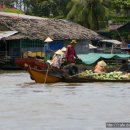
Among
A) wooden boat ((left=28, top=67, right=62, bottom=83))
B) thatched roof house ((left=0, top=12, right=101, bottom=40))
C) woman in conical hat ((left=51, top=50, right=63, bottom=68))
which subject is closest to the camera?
wooden boat ((left=28, top=67, right=62, bottom=83))

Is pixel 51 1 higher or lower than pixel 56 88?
higher

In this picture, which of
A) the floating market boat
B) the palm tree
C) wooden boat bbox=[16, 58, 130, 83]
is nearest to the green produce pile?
the floating market boat

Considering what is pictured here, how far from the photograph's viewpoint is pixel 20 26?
106 feet

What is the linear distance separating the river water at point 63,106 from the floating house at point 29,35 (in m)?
13.3

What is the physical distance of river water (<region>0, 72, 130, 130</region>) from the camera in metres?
10.2

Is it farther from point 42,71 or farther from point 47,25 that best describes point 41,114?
point 47,25

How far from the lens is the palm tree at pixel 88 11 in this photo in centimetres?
4225

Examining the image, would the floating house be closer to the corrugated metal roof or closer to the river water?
the corrugated metal roof

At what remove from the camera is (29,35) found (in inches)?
1222

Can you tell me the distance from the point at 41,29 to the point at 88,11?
9658 mm

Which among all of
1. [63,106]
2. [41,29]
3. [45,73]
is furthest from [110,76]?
[41,29]

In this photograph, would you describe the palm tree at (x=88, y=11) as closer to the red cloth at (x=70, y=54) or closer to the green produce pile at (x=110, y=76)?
the red cloth at (x=70, y=54)

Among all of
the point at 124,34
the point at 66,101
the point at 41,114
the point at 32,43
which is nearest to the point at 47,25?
the point at 32,43

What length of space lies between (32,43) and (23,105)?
20.0 m
